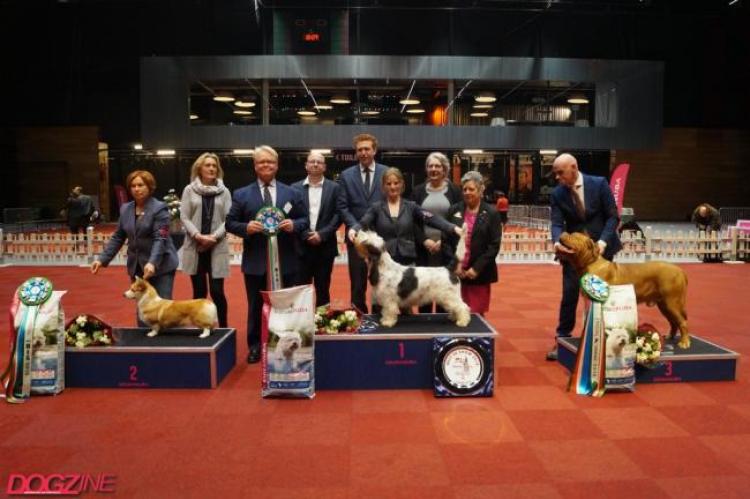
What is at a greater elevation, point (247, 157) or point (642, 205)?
point (247, 157)

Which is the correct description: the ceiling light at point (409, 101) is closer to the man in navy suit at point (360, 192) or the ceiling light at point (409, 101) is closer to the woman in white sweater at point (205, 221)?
the man in navy suit at point (360, 192)

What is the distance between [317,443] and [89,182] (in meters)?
22.2

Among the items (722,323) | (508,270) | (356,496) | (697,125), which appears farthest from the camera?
(697,125)

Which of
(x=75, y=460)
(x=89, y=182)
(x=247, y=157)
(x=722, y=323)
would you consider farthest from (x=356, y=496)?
(x=89, y=182)

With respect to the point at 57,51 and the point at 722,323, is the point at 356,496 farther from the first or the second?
the point at 57,51

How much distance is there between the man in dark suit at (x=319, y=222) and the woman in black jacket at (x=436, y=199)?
2.38 feet

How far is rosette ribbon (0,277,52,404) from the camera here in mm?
3584

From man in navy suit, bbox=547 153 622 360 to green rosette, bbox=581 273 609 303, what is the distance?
0.52 meters

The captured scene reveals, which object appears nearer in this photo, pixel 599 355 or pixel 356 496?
pixel 356 496

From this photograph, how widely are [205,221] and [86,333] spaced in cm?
120

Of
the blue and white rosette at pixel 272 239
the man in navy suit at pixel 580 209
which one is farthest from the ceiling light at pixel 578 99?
the blue and white rosette at pixel 272 239

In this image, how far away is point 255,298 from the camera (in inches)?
177

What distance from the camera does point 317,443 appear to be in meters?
3.00

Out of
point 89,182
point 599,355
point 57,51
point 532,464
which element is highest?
point 57,51
